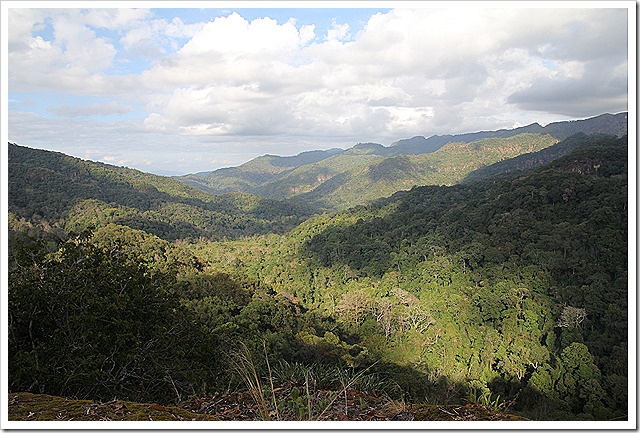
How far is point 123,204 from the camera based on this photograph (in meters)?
57.7

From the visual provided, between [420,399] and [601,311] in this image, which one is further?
[601,311]

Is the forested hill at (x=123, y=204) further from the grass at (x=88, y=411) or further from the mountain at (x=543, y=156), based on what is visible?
the grass at (x=88, y=411)

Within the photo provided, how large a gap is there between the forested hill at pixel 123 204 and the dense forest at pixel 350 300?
0.41 metres

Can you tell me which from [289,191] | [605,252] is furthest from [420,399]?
[289,191]

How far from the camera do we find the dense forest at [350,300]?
3.51 m

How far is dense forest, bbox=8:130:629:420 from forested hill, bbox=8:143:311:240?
0.41 metres

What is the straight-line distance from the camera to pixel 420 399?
157 inches

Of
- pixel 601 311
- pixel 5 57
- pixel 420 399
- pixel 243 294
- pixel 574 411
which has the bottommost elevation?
pixel 574 411

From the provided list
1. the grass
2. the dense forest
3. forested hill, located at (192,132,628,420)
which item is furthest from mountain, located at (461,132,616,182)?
the grass

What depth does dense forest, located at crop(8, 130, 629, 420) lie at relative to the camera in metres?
3.51

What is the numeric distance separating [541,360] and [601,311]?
11.0 ft

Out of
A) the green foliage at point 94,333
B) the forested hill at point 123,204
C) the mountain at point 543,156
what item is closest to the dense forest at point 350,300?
the green foliage at point 94,333

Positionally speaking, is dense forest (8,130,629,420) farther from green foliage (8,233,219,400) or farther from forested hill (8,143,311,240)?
forested hill (8,143,311,240)

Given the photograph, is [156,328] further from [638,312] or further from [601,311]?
[601,311]
